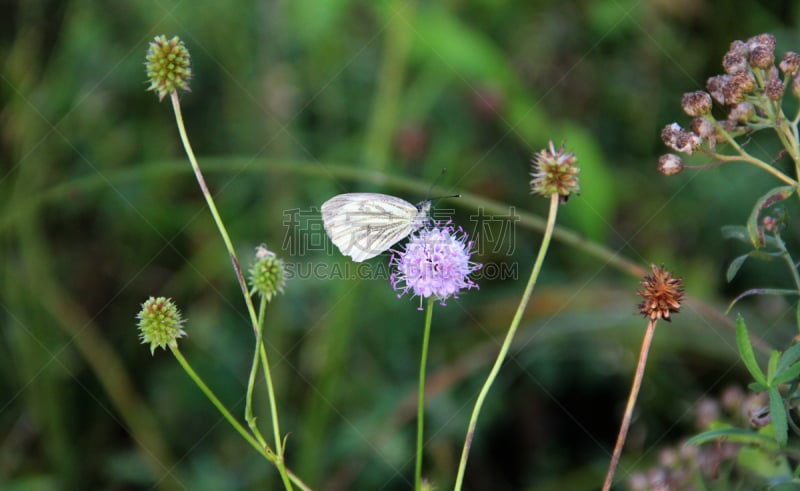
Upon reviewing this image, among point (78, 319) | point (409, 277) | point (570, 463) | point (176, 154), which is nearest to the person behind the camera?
point (409, 277)

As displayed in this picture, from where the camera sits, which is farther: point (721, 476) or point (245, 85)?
point (245, 85)

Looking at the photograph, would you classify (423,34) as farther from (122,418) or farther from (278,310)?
(122,418)

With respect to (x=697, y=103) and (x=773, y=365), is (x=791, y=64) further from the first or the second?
(x=773, y=365)

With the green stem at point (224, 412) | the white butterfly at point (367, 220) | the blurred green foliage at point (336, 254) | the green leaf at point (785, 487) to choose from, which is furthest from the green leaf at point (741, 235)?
the green stem at point (224, 412)

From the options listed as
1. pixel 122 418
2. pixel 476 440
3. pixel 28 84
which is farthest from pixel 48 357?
pixel 476 440

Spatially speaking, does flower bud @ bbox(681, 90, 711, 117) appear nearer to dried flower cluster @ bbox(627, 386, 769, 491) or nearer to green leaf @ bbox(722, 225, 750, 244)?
green leaf @ bbox(722, 225, 750, 244)

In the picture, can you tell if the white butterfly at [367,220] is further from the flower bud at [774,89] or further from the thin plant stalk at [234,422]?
the flower bud at [774,89]

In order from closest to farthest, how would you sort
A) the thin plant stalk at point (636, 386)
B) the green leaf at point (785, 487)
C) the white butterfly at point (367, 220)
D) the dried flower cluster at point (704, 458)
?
1. the thin plant stalk at point (636, 386)
2. the green leaf at point (785, 487)
3. the dried flower cluster at point (704, 458)
4. the white butterfly at point (367, 220)
